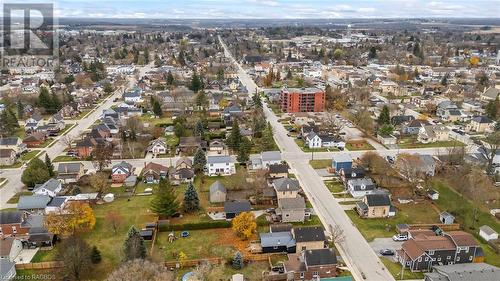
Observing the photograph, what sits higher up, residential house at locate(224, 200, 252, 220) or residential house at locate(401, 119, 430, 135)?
residential house at locate(401, 119, 430, 135)

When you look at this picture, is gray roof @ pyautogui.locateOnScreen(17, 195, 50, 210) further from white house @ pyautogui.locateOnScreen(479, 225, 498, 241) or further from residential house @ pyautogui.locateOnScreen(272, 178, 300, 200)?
white house @ pyautogui.locateOnScreen(479, 225, 498, 241)

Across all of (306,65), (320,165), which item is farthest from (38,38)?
(320,165)

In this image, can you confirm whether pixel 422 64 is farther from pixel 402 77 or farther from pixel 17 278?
pixel 17 278

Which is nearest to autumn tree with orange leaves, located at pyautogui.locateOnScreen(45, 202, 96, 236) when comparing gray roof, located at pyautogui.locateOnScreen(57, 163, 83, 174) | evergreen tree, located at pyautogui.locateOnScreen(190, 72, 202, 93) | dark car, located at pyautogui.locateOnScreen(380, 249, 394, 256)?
gray roof, located at pyautogui.locateOnScreen(57, 163, 83, 174)

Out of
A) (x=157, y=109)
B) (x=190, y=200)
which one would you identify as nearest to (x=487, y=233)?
(x=190, y=200)

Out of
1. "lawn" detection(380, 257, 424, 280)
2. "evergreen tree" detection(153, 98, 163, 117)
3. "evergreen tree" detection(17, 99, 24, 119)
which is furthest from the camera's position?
"evergreen tree" detection(153, 98, 163, 117)

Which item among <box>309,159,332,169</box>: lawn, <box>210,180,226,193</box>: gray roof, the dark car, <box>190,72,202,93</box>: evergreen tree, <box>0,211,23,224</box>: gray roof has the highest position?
<box>190,72,202,93</box>: evergreen tree

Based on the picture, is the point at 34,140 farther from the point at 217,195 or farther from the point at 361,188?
the point at 361,188
